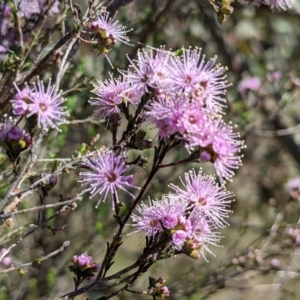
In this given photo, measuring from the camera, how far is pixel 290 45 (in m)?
5.46

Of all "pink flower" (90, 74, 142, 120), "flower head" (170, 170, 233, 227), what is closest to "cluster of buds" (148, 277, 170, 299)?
"flower head" (170, 170, 233, 227)

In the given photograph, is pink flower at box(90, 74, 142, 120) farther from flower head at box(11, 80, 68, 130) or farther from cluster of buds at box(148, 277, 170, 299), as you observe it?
cluster of buds at box(148, 277, 170, 299)

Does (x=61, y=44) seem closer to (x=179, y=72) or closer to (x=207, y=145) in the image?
(x=179, y=72)

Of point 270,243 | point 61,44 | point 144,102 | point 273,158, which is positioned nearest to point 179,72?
point 144,102

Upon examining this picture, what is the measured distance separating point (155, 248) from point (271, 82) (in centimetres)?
232

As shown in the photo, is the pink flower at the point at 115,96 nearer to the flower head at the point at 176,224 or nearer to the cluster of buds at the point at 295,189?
the flower head at the point at 176,224

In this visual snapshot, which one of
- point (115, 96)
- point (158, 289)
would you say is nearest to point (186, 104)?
point (115, 96)

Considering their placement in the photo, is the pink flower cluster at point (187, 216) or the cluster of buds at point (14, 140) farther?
the pink flower cluster at point (187, 216)

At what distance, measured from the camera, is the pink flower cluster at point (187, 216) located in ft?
5.33

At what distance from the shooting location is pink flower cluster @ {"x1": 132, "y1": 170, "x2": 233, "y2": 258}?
162 centimetres

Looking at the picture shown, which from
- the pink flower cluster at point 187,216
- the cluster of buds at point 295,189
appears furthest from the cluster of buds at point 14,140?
the cluster of buds at point 295,189

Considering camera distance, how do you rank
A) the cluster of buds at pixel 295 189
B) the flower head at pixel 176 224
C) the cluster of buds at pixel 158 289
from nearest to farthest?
the flower head at pixel 176 224 < the cluster of buds at pixel 158 289 < the cluster of buds at pixel 295 189

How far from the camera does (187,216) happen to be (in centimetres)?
170

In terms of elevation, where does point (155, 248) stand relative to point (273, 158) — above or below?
below
